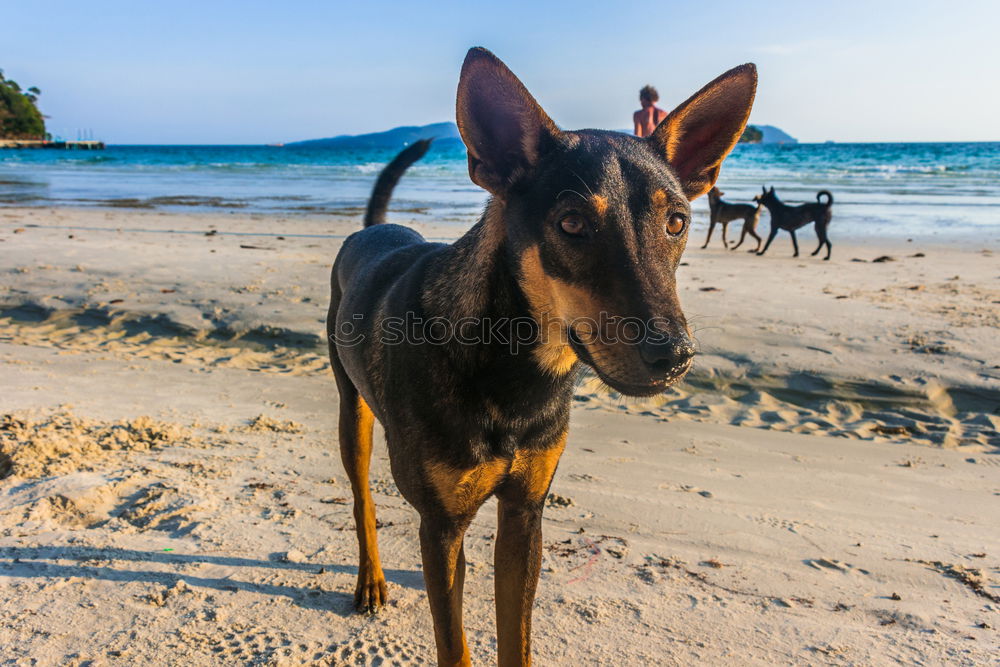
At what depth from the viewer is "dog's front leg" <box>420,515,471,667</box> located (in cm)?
234

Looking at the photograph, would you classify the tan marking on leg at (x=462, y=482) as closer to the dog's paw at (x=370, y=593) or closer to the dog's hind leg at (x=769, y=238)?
the dog's paw at (x=370, y=593)

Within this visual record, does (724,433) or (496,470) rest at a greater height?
(496,470)

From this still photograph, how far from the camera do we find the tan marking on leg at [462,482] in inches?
88.4

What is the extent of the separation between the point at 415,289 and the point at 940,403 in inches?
180

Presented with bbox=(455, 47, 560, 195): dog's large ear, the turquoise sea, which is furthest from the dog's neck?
the turquoise sea

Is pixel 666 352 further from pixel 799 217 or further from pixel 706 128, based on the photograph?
pixel 799 217

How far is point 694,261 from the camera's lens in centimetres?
1137

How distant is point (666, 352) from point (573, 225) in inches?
19.0

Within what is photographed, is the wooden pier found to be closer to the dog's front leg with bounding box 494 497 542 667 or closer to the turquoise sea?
the turquoise sea

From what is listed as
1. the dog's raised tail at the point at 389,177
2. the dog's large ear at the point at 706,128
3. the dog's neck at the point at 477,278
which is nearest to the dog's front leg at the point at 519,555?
the dog's neck at the point at 477,278

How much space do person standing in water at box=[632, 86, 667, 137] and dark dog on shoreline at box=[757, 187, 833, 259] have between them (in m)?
4.18

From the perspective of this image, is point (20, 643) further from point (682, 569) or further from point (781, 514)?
point (781, 514)

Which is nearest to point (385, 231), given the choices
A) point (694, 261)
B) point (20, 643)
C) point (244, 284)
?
point (20, 643)

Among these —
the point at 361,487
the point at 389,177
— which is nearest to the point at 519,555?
the point at 361,487
